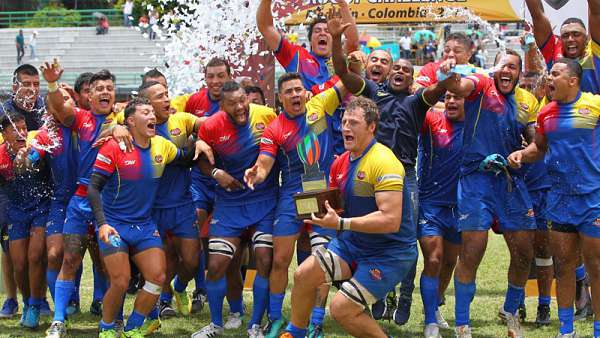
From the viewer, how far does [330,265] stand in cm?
688

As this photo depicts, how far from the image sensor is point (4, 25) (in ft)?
131

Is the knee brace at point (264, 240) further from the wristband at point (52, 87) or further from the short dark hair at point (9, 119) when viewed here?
the short dark hair at point (9, 119)

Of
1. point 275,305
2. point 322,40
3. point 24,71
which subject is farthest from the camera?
point 24,71

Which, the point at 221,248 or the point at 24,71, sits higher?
the point at 24,71

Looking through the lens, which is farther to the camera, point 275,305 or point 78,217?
point 78,217

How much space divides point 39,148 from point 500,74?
4088 mm

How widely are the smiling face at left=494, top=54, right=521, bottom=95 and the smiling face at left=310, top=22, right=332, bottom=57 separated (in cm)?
164

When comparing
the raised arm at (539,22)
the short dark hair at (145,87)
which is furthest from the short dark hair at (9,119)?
the raised arm at (539,22)

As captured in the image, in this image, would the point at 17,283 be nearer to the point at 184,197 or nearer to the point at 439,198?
the point at 184,197

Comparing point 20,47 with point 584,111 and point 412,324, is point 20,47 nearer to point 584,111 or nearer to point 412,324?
point 412,324

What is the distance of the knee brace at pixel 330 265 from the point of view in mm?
6867

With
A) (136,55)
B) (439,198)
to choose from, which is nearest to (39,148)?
(439,198)

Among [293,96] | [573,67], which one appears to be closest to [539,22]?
[573,67]

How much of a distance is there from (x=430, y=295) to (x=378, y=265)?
1702mm
